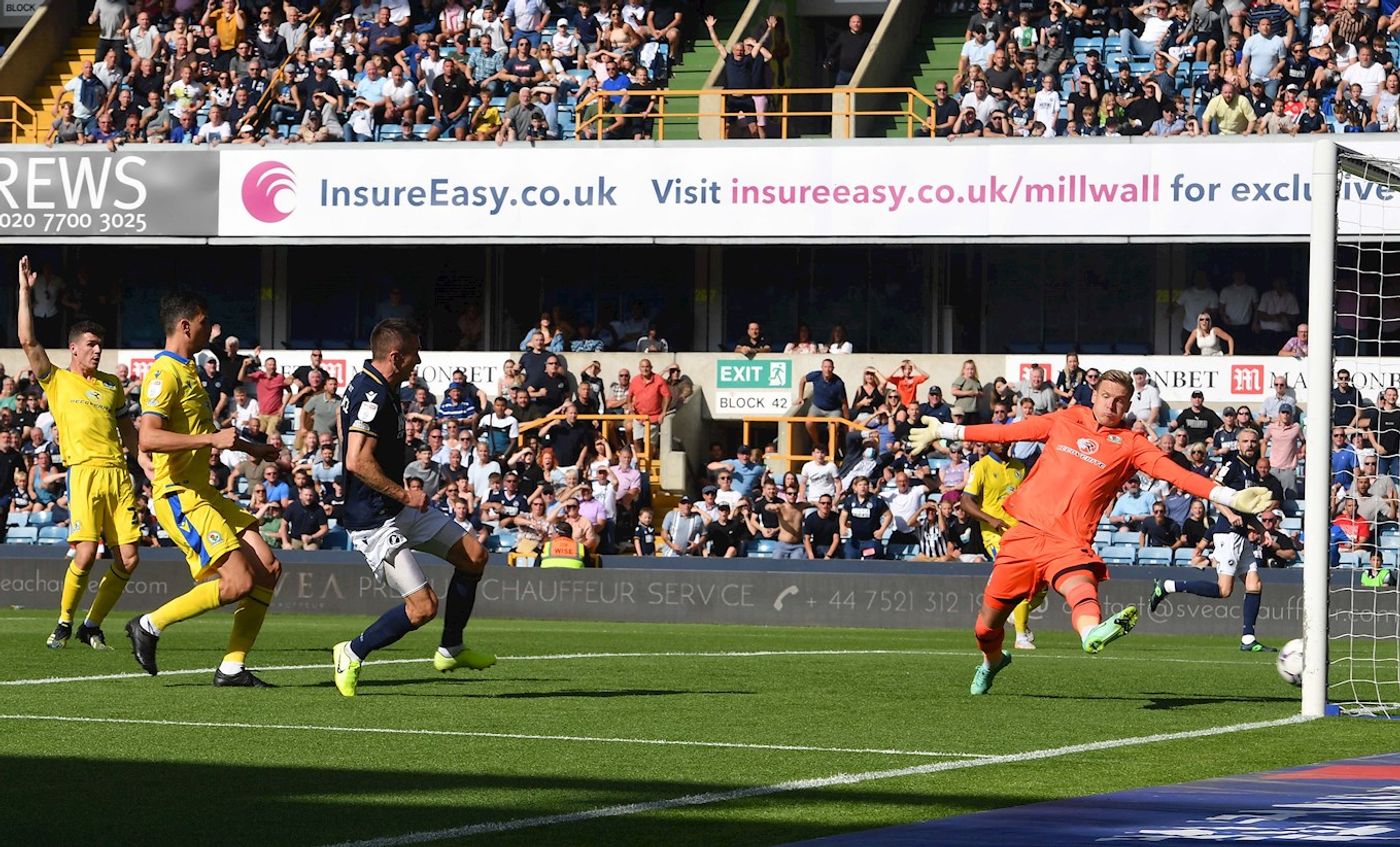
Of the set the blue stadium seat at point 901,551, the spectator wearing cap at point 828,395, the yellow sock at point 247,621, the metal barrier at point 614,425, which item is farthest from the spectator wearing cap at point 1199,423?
the yellow sock at point 247,621

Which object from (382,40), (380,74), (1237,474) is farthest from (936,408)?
(382,40)

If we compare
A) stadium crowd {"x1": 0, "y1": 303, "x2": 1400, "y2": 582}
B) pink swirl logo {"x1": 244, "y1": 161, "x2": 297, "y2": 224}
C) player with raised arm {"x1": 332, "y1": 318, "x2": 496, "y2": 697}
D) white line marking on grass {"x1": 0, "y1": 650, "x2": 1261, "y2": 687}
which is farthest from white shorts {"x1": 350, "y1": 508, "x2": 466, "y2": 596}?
pink swirl logo {"x1": 244, "y1": 161, "x2": 297, "y2": 224}

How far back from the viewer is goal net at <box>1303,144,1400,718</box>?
1091 centimetres

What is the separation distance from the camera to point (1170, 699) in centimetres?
1242

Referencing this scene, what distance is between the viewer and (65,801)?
722 cm

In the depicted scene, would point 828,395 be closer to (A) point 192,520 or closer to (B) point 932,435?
(B) point 932,435

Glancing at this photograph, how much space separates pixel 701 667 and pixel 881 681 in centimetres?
161

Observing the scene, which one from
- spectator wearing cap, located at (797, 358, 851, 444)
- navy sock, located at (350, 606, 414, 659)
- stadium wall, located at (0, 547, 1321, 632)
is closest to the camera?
navy sock, located at (350, 606, 414, 659)

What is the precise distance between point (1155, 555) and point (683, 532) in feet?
18.8

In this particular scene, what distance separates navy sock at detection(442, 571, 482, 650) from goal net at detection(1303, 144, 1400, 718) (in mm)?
4423

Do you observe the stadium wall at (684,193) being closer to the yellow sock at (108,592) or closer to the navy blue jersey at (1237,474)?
the navy blue jersey at (1237,474)

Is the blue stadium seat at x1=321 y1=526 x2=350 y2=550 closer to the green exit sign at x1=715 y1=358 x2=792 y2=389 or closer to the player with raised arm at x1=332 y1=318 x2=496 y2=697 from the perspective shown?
the green exit sign at x1=715 y1=358 x2=792 y2=389

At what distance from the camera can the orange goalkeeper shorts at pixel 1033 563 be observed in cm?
1162

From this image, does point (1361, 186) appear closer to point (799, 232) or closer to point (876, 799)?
point (799, 232)
